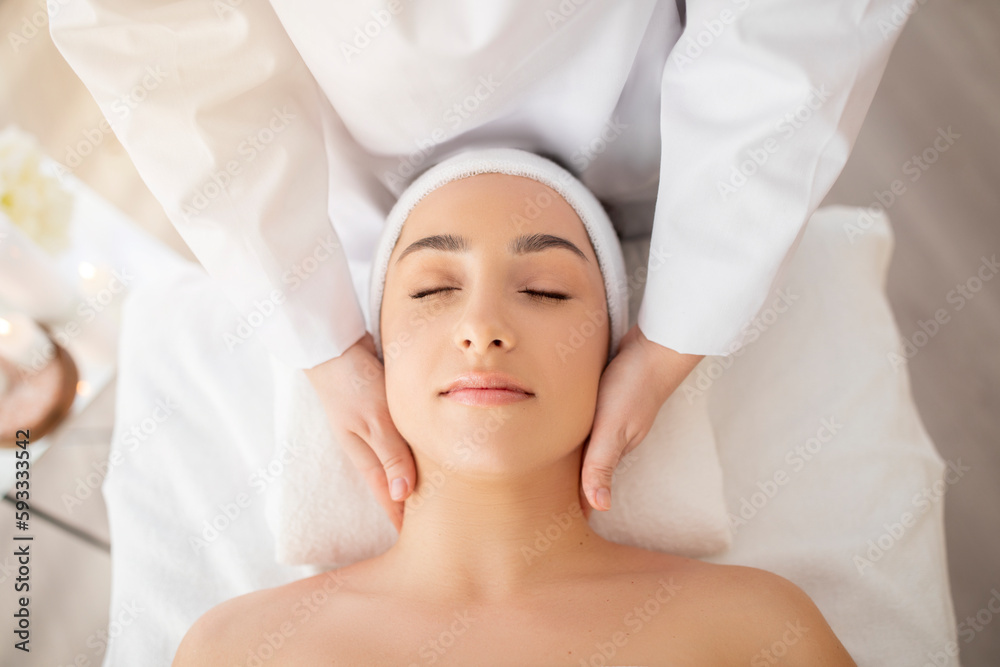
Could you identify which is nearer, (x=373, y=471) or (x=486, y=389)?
(x=486, y=389)

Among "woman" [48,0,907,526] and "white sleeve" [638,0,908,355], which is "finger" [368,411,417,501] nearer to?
"woman" [48,0,907,526]

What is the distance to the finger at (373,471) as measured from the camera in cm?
139

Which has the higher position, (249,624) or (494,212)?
(494,212)

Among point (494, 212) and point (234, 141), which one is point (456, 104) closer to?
point (494, 212)

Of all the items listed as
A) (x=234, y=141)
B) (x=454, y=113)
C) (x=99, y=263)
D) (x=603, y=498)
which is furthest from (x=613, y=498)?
(x=99, y=263)

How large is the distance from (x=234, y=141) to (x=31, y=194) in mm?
1205

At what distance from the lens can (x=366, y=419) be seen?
134 cm

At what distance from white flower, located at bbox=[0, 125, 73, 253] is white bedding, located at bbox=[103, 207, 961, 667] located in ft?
1.52

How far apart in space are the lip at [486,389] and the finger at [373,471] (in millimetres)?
356

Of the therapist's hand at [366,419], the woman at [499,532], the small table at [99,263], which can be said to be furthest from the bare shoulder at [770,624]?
the small table at [99,263]

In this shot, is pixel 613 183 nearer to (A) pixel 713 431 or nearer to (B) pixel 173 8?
(A) pixel 713 431

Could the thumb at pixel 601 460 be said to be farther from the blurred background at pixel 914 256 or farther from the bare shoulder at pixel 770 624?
the blurred background at pixel 914 256

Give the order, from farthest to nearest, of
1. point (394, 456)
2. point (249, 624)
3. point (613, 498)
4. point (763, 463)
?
point (763, 463) → point (613, 498) → point (394, 456) → point (249, 624)

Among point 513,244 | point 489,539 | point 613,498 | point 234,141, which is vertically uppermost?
point 234,141
